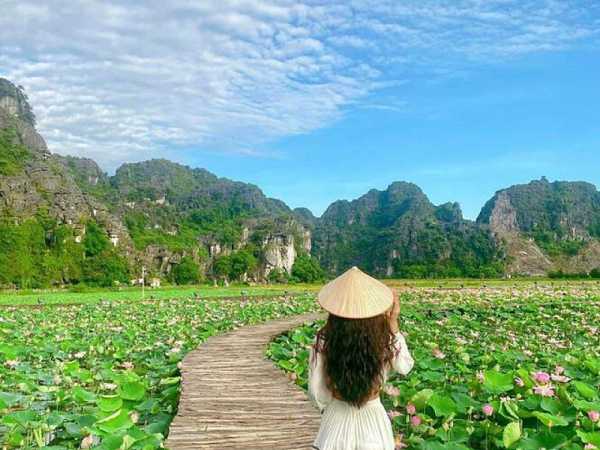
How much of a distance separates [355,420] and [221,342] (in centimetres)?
467

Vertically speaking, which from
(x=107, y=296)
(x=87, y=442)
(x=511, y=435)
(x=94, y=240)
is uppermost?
(x=94, y=240)

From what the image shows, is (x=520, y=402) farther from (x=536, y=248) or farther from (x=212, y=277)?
(x=536, y=248)

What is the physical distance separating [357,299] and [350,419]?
557mm

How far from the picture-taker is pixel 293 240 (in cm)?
7056

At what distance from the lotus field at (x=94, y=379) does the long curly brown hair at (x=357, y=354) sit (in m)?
1.21

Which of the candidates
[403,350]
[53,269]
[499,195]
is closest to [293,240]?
[53,269]

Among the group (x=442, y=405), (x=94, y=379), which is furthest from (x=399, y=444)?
(x=94, y=379)

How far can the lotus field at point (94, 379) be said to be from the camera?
309cm

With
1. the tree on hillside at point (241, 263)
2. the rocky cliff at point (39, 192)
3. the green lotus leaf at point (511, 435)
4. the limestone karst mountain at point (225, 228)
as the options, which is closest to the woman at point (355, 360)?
the green lotus leaf at point (511, 435)

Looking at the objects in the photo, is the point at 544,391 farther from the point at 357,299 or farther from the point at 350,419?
the point at 357,299

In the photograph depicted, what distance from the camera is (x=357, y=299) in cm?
212

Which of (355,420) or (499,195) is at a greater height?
(499,195)

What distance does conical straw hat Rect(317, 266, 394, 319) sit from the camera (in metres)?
2.10

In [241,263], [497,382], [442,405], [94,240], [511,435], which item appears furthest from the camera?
[241,263]
